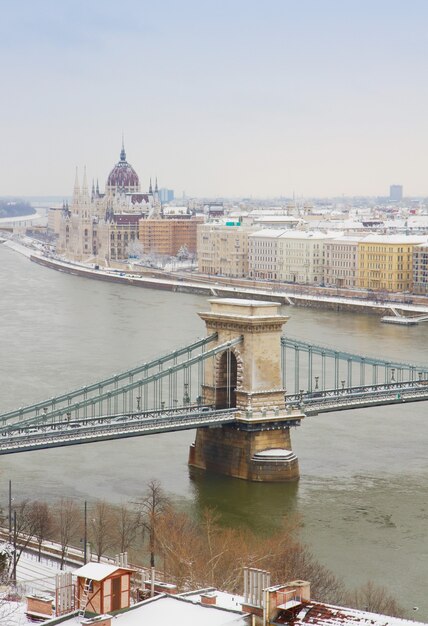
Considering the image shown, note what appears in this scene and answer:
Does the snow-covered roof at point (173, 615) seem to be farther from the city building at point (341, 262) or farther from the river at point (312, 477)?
the city building at point (341, 262)

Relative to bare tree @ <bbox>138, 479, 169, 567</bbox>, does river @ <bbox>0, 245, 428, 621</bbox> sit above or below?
below

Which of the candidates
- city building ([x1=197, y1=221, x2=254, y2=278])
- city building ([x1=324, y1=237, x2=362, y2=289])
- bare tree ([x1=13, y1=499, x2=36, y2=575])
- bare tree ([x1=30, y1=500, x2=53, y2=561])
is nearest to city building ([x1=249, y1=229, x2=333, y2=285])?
city building ([x1=324, y1=237, x2=362, y2=289])

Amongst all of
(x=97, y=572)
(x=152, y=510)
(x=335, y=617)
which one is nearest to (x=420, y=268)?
(x=152, y=510)

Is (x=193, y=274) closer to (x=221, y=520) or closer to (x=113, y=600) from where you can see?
(x=221, y=520)

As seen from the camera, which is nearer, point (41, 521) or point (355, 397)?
point (41, 521)

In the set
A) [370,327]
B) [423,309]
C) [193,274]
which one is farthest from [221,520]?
[193,274]

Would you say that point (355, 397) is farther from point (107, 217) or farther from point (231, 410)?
point (107, 217)

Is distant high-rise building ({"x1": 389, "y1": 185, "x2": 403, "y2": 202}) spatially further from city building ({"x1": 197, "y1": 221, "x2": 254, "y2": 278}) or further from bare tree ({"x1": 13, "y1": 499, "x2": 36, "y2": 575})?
bare tree ({"x1": 13, "y1": 499, "x2": 36, "y2": 575})
